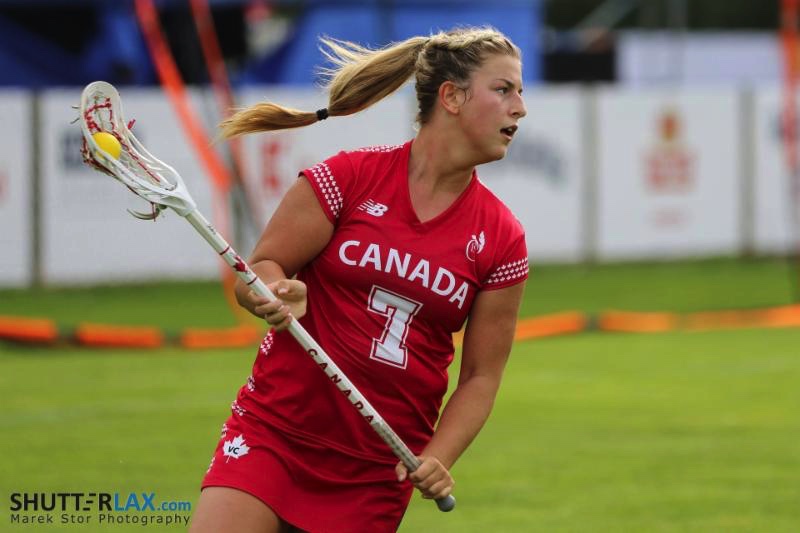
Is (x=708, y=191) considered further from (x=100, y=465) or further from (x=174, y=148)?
(x=100, y=465)

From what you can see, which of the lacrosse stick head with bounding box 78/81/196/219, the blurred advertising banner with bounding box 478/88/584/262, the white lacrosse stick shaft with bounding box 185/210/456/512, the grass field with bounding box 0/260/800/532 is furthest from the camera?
the blurred advertising banner with bounding box 478/88/584/262

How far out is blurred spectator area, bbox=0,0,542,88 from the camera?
20469 millimetres

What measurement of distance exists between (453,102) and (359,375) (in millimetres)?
905

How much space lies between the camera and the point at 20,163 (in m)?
17.6

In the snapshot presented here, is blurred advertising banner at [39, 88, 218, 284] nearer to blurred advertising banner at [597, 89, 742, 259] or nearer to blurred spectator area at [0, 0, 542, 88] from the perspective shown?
blurred spectator area at [0, 0, 542, 88]

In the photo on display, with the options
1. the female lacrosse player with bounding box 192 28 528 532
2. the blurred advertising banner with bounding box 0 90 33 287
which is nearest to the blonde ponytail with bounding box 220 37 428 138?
the female lacrosse player with bounding box 192 28 528 532

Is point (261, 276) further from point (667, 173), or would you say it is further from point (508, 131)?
point (667, 173)

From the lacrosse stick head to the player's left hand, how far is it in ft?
3.41

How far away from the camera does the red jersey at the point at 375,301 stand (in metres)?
5.02

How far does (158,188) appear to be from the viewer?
4820 millimetres

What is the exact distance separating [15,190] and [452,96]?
13135 millimetres

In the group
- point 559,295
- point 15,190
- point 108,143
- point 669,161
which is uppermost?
point 108,143

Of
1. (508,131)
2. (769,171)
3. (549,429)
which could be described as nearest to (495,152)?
(508,131)

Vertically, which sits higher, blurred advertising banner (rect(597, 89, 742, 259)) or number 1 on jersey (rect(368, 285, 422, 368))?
number 1 on jersey (rect(368, 285, 422, 368))
